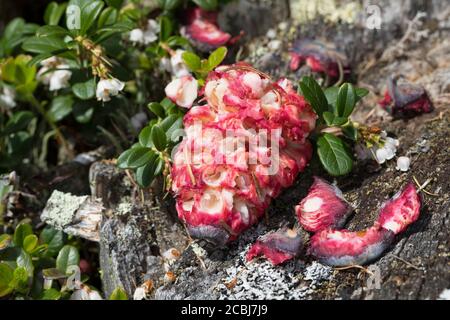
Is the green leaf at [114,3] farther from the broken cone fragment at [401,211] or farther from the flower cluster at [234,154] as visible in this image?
the broken cone fragment at [401,211]

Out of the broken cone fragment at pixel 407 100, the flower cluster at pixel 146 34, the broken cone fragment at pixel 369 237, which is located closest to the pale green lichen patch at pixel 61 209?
the flower cluster at pixel 146 34

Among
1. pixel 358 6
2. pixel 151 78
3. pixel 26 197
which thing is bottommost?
pixel 26 197

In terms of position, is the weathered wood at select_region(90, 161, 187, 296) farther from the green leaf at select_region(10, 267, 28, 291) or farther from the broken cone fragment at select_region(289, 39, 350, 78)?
the broken cone fragment at select_region(289, 39, 350, 78)

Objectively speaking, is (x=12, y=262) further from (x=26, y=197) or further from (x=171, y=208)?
(x=171, y=208)

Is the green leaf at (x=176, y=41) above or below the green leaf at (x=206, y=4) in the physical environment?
below

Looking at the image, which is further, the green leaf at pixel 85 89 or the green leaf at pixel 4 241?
the green leaf at pixel 85 89

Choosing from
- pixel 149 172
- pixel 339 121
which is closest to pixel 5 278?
pixel 149 172
